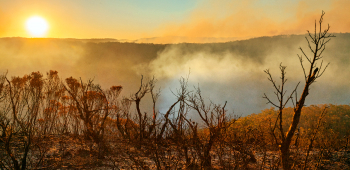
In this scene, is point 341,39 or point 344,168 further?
point 341,39

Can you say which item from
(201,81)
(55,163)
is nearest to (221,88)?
(201,81)

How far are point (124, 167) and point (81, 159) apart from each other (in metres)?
2.36

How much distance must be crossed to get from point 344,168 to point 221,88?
65.3 meters

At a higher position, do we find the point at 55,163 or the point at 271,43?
the point at 271,43

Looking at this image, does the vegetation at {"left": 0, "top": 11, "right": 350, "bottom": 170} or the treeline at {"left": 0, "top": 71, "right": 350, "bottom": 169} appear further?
the treeline at {"left": 0, "top": 71, "right": 350, "bottom": 169}

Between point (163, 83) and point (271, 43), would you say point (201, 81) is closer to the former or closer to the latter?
point (163, 83)

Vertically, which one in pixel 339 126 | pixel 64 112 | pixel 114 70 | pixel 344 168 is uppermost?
pixel 114 70

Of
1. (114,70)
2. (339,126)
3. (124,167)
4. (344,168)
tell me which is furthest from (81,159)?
(114,70)

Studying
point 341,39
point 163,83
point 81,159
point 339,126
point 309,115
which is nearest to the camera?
point 81,159

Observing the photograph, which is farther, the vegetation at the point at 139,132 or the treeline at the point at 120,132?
the treeline at the point at 120,132

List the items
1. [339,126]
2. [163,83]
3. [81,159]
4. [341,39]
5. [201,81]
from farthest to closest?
1. [201,81]
2. [163,83]
3. [341,39]
4. [339,126]
5. [81,159]

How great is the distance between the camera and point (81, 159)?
871 centimetres

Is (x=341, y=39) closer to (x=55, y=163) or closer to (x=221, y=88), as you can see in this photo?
(x=221, y=88)

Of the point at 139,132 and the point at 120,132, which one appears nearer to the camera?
the point at 120,132
